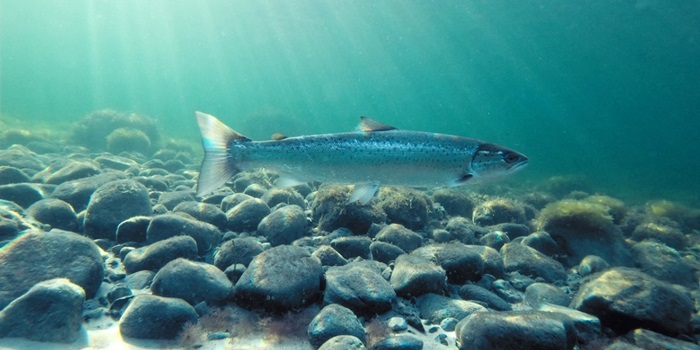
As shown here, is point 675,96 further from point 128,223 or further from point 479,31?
point 128,223

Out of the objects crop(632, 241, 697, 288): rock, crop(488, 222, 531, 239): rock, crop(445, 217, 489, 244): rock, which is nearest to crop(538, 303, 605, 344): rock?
crop(445, 217, 489, 244): rock

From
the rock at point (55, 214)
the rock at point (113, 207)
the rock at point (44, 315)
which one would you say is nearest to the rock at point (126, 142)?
the rock at point (55, 214)

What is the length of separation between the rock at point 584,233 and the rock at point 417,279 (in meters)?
4.09

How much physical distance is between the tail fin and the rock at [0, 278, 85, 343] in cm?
188

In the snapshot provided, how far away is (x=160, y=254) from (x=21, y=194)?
5124mm

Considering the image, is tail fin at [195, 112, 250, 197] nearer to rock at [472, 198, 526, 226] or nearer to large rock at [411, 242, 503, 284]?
large rock at [411, 242, 503, 284]

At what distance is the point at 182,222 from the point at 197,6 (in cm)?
6762

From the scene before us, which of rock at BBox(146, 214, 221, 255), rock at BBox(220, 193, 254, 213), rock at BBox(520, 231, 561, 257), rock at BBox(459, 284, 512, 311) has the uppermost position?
rock at BBox(520, 231, 561, 257)

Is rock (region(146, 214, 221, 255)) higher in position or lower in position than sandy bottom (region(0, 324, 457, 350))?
higher

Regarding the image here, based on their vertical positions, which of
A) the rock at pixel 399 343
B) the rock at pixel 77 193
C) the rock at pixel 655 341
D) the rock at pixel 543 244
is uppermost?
the rock at pixel 543 244

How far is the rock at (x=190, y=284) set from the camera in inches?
154

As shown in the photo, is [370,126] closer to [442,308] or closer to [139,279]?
[442,308]

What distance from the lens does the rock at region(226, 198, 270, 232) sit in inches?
255

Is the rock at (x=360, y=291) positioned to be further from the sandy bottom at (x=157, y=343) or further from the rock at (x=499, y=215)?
the rock at (x=499, y=215)
